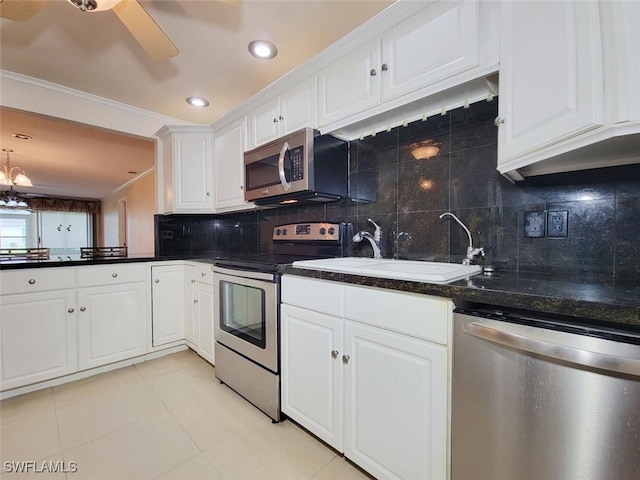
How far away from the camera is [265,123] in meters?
2.14

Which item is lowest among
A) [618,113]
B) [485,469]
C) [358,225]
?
[485,469]

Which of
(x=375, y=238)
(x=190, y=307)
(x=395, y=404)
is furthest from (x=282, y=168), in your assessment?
(x=190, y=307)

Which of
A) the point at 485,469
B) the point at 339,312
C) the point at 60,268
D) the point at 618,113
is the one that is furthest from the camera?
the point at 60,268

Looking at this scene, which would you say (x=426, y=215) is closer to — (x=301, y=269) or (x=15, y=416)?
(x=301, y=269)

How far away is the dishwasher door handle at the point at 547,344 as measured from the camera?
62cm

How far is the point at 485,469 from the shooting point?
0.86m

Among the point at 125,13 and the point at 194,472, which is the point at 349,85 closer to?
the point at 125,13

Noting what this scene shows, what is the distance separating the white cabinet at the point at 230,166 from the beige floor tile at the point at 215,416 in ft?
4.72

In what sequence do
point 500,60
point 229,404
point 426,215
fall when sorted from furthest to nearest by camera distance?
point 229,404
point 426,215
point 500,60

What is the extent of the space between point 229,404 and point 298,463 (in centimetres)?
68

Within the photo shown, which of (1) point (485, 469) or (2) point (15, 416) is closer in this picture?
(1) point (485, 469)

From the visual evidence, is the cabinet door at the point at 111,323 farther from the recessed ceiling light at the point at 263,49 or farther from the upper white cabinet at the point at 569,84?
the upper white cabinet at the point at 569,84

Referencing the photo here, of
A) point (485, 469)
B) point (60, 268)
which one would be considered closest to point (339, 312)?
point (485, 469)

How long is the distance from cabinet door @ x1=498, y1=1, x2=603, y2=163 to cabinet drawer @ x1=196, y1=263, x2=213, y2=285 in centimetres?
200
